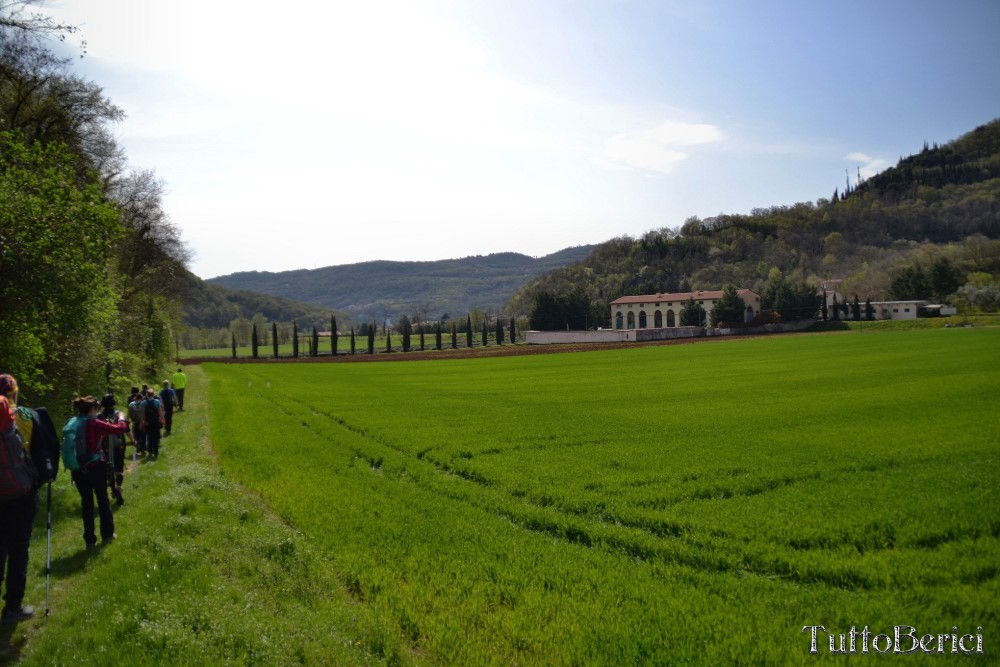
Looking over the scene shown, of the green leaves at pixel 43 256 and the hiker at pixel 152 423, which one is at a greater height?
the green leaves at pixel 43 256

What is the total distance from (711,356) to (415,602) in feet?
192

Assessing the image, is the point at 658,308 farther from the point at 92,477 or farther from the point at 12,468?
the point at 12,468

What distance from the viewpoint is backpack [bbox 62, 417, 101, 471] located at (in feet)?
36.7

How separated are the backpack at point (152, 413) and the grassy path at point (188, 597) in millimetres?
7022

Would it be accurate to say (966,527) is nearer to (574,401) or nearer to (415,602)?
(415,602)

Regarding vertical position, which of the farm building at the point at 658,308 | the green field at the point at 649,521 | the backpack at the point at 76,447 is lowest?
the green field at the point at 649,521

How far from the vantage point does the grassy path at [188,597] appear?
7.11m

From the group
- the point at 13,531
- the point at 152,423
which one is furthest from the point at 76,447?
the point at 152,423

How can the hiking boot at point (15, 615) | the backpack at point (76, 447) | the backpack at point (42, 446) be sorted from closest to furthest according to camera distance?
1. the hiking boot at point (15, 615)
2. the backpack at point (42, 446)
3. the backpack at point (76, 447)

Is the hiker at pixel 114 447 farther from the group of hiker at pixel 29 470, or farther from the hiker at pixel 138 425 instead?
the hiker at pixel 138 425

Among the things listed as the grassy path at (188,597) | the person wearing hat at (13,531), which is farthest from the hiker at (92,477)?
the person wearing hat at (13,531)

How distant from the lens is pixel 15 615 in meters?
8.16

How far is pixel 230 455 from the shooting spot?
2086 cm

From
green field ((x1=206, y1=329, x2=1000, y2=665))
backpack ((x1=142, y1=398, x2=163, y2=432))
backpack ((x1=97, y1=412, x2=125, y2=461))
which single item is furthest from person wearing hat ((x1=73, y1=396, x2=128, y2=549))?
backpack ((x1=142, y1=398, x2=163, y2=432))
